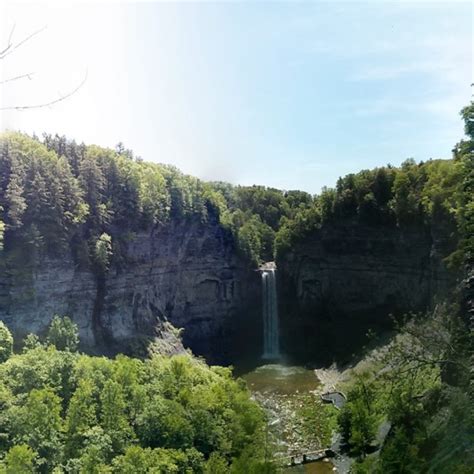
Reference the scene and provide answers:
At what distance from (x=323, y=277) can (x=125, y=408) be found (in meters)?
43.8

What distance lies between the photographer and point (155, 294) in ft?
212

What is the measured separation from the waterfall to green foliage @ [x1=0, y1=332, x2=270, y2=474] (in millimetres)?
33020

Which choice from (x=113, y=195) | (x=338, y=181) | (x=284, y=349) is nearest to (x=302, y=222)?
(x=338, y=181)

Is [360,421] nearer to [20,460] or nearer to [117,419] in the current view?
[117,419]

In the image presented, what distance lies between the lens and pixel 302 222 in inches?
2948

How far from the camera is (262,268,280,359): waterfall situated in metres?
72.2

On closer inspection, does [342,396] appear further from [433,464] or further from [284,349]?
[433,464]

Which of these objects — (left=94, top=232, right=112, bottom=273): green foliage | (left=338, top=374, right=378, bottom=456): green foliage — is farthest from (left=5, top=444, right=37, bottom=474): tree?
(left=94, top=232, right=112, bottom=273): green foliage

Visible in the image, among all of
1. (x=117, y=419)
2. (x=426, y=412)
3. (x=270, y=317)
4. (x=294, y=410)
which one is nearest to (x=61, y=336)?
(x=117, y=419)

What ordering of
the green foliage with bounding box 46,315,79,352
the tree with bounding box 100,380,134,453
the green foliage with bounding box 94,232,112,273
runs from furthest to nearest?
the green foliage with bounding box 94,232,112,273 → the green foliage with bounding box 46,315,79,352 → the tree with bounding box 100,380,134,453

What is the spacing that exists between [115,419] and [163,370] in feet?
32.8

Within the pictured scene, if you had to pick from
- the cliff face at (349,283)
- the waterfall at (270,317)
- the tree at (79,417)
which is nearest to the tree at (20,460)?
the tree at (79,417)

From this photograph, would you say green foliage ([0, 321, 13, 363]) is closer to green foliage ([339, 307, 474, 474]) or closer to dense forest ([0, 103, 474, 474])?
dense forest ([0, 103, 474, 474])

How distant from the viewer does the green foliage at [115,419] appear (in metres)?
27.3
